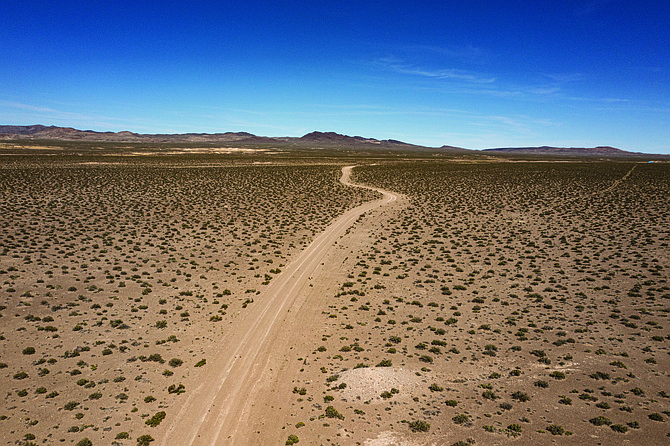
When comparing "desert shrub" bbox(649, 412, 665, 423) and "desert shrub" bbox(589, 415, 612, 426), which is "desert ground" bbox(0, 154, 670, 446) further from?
"desert shrub" bbox(649, 412, 665, 423)

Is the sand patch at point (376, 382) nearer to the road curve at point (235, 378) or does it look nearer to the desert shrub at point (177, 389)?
the road curve at point (235, 378)

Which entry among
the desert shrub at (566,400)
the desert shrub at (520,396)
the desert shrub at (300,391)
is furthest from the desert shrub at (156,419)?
the desert shrub at (566,400)

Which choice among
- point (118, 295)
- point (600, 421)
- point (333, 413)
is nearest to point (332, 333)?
point (333, 413)

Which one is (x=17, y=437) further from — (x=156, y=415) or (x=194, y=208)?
(x=194, y=208)

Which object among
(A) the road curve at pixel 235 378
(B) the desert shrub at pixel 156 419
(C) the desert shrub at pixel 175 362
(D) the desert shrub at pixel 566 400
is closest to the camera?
(A) the road curve at pixel 235 378

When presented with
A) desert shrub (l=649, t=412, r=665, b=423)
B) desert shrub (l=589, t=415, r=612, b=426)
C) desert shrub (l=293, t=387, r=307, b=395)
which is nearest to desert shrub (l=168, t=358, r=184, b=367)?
desert shrub (l=293, t=387, r=307, b=395)

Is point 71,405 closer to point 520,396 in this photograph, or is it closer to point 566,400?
point 520,396
